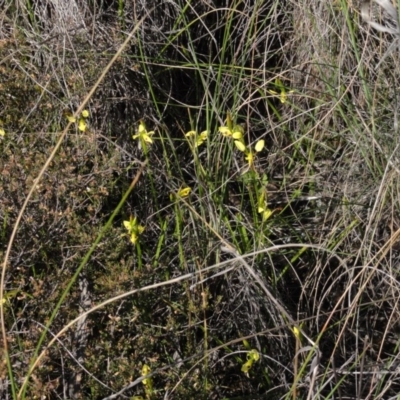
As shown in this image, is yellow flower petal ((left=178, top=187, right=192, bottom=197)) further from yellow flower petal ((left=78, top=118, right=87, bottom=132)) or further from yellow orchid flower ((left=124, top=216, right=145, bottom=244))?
yellow flower petal ((left=78, top=118, right=87, bottom=132))

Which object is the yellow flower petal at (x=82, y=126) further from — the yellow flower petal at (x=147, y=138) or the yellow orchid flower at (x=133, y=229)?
the yellow orchid flower at (x=133, y=229)

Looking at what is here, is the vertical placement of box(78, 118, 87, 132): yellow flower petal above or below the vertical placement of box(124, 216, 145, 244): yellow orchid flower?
above

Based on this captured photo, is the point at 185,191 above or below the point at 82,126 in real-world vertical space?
below

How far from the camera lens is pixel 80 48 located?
6.38ft

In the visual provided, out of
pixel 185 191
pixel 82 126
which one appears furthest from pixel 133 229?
pixel 82 126

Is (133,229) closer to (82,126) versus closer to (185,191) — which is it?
(185,191)

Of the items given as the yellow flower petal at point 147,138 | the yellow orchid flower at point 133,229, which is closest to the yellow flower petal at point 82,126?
the yellow flower petal at point 147,138

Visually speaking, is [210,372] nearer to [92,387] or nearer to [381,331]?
[92,387]

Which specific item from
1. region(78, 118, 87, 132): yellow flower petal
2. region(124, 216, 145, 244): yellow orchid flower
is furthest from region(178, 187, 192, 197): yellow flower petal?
region(78, 118, 87, 132): yellow flower petal

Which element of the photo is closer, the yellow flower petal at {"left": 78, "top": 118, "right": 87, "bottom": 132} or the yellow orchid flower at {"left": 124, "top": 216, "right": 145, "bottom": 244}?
the yellow orchid flower at {"left": 124, "top": 216, "right": 145, "bottom": 244}

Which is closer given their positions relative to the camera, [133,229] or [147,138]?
[133,229]

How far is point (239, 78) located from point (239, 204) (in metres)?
0.32

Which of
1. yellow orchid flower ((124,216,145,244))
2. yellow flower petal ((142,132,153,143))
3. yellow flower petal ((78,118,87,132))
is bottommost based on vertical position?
yellow orchid flower ((124,216,145,244))

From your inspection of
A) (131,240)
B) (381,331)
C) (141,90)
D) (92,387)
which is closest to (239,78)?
(141,90)
